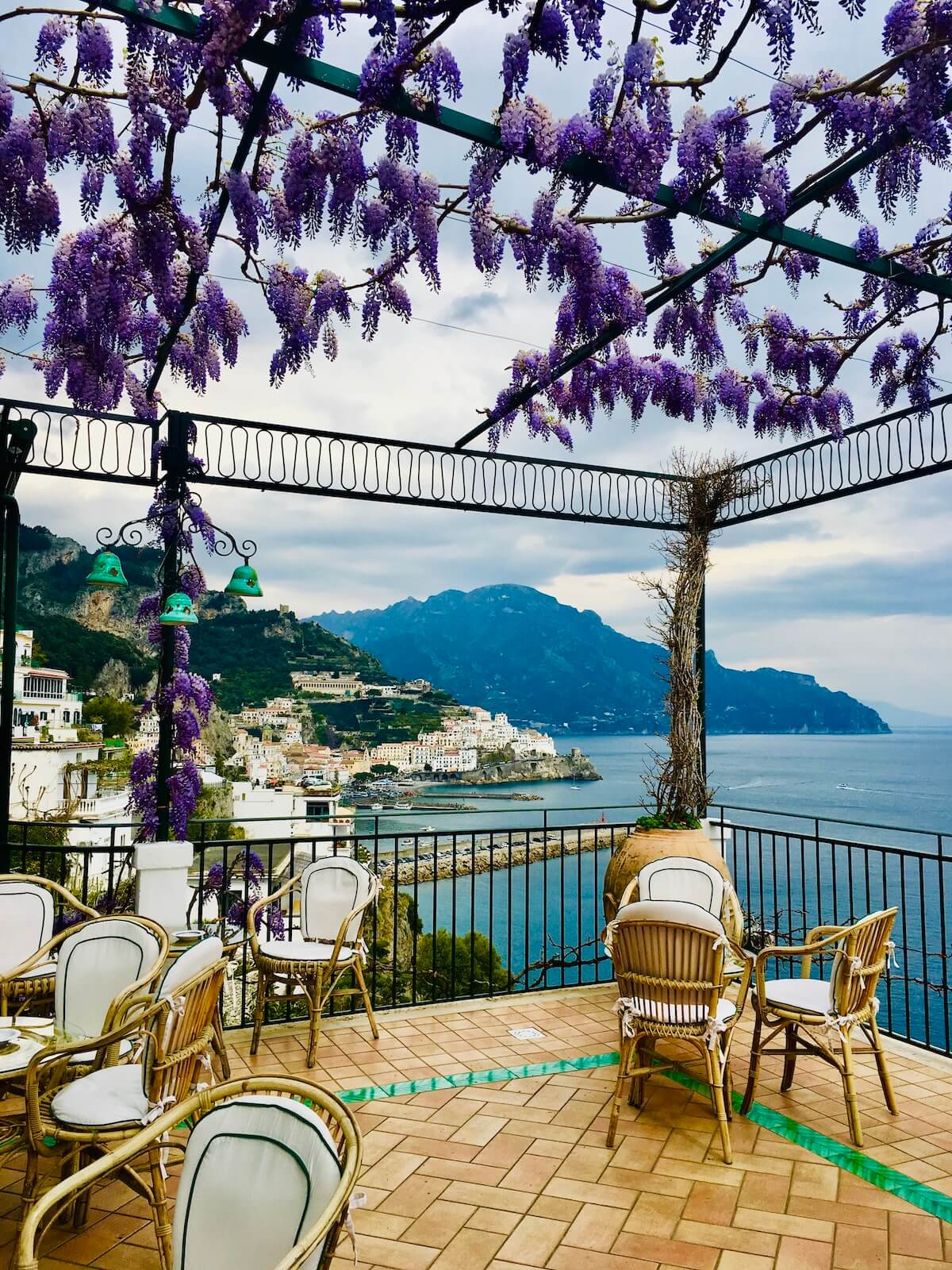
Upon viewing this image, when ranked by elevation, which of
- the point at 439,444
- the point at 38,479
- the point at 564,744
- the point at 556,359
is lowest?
the point at 564,744

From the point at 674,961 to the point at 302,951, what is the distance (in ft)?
5.88

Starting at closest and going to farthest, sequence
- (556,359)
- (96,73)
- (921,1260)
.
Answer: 1. (921,1260)
2. (96,73)
3. (556,359)

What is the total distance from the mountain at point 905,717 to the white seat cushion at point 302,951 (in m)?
82.7

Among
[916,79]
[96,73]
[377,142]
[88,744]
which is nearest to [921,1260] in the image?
[916,79]

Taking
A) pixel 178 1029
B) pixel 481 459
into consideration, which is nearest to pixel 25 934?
pixel 178 1029

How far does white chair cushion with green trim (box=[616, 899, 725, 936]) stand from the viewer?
3.11 metres

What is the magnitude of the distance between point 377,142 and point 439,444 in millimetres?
2017

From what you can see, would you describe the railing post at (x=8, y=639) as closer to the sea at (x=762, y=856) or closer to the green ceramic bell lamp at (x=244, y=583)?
the green ceramic bell lamp at (x=244, y=583)

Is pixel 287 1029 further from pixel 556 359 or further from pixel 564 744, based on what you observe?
pixel 564 744

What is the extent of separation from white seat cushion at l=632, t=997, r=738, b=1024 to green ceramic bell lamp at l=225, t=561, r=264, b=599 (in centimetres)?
293

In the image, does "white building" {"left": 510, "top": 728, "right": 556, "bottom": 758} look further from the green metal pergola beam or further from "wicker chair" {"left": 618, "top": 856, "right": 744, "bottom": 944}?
the green metal pergola beam

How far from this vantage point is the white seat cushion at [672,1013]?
3146 mm

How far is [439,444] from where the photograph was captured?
17.4 feet

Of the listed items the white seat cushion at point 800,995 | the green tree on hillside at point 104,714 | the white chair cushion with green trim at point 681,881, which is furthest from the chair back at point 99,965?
the green tree on hillside at point 104,714
